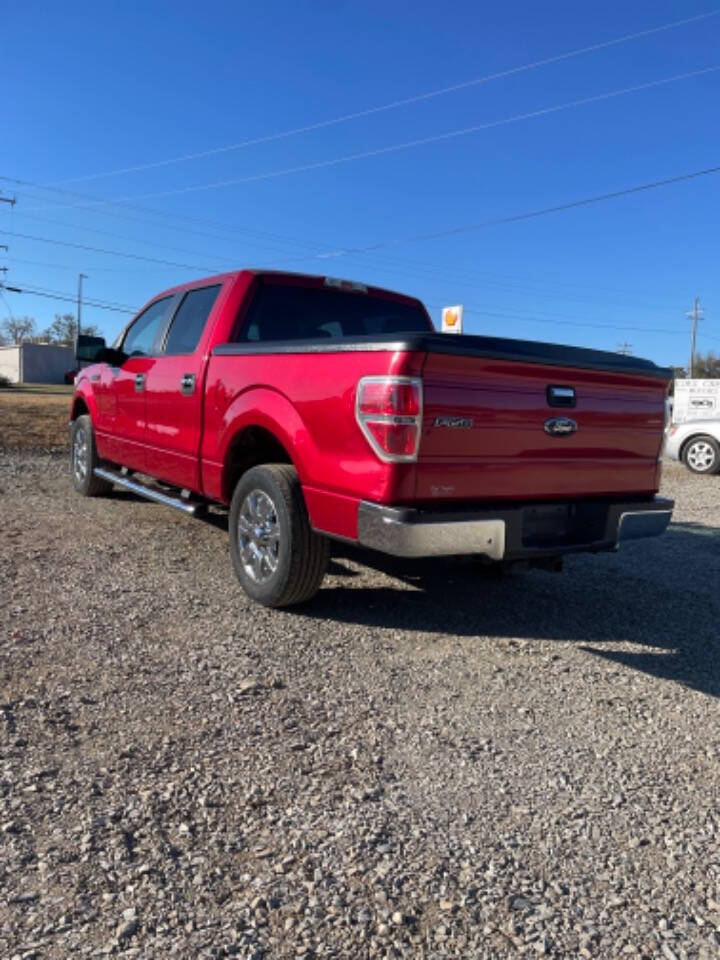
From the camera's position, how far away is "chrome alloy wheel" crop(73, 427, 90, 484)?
25.2 feet

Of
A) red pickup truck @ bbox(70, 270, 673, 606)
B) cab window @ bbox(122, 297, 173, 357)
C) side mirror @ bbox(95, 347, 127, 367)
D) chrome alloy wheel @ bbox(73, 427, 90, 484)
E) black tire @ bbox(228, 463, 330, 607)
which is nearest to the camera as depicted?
red pickup truck @ bbox(70, 270, 673, 606)

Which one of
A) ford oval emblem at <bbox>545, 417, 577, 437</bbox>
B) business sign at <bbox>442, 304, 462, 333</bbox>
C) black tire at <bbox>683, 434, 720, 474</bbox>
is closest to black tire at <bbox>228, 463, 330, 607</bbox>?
ford oval emblem at <bbox>545, 417, 577, 437</bbox>

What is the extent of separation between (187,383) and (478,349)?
8.06 ft

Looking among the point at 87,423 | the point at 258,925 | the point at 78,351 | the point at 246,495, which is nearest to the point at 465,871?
the point at 258,925

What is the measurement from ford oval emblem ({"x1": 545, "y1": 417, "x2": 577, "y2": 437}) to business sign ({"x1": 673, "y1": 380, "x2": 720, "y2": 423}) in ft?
54.6

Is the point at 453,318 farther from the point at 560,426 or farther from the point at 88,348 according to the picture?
the point at 560,426

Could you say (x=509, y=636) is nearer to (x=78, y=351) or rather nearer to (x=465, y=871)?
(x=465, y=871)

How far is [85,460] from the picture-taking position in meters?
7.75

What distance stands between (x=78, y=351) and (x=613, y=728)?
5419mm

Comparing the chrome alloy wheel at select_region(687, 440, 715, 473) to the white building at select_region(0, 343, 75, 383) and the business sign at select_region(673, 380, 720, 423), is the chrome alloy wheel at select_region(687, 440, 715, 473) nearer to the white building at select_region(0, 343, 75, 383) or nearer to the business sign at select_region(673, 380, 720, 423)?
the business sign at select_region(673, 380, 720, 423)

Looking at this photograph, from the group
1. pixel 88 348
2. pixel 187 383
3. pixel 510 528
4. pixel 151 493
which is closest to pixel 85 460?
pixel 88 348

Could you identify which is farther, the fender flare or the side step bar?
the fender flare

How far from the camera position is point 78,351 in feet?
21.6

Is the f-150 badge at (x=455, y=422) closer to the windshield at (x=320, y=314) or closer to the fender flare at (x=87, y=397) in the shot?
the windshield at (x=320, y=314)
